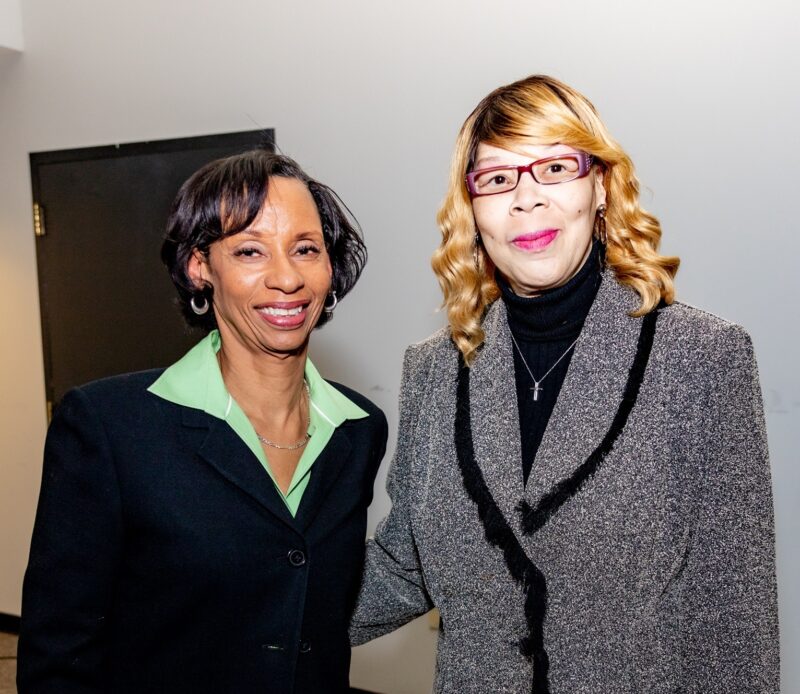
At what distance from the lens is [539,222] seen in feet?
4.66

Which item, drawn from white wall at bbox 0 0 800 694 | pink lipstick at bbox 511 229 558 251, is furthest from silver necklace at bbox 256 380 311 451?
white wall at bbox 0 0 800 694

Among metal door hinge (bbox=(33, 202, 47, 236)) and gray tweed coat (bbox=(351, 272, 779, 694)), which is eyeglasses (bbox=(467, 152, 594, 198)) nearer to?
gray tweed coat (bbox=(351, 272, 779, 694))

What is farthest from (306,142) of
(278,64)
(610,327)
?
(610,327)

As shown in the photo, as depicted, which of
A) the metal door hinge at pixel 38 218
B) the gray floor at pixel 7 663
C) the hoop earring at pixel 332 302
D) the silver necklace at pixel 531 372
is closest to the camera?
Result: the silver necklace at pixel 531 372

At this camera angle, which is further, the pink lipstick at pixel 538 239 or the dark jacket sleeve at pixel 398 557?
the dark jacket sleeve at pixel 398 557

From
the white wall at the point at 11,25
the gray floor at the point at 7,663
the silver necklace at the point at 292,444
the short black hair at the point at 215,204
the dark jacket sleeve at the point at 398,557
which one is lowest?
the gray floor at the point at 7,663

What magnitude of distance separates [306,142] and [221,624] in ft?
7.44

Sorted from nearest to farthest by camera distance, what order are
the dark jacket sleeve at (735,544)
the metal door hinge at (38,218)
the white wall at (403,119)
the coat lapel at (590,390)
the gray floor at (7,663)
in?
1. the dark jacket sleeve at (735,544)
2. the coat lapel at (590,390)
3. the white wall at (403,119)
4. the gray floor at (7,663)
5. the metal door hinge at (38,218)

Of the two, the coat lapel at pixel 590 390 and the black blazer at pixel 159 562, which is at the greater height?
the coat lapel at pixel 590 390

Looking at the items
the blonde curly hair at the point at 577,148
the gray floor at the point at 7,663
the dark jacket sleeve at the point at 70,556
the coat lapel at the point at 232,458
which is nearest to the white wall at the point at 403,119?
the gray floor at the point at 7,663

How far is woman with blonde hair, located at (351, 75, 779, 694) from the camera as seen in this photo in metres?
1.31

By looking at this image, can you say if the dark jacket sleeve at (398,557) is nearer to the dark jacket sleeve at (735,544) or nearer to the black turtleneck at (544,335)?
the black turtleneck at (544,335)

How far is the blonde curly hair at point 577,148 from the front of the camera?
1424 mm

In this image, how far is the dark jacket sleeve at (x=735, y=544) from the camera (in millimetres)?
1292
